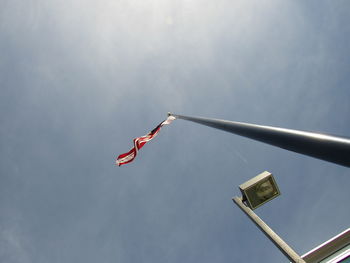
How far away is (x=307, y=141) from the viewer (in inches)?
94.6

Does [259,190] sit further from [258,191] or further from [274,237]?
[274,237]

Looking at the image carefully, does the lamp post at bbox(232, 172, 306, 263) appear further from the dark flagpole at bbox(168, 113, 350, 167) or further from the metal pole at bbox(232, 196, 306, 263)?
the dark flagpole at bbox(168, 113, 350, 167)

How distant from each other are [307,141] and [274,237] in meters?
3.78

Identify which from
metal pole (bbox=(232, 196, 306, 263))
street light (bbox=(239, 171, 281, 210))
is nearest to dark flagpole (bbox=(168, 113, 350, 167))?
metal pole (bbox=(232, 196, 306, 263))

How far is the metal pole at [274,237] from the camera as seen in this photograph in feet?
15.6

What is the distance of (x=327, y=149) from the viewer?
213cm

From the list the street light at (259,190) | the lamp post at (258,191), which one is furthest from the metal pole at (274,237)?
the street light at (259,190)

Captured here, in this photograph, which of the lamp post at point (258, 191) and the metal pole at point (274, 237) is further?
the lamp post at point (258, 191)

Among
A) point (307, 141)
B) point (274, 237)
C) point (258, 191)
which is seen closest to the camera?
point (307, 141)

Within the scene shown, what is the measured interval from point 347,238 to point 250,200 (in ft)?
20.8

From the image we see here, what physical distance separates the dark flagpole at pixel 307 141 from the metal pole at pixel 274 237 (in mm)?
2800

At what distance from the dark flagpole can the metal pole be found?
2.80 meters

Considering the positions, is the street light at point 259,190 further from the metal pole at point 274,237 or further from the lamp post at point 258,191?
the metal pole at point 274,237

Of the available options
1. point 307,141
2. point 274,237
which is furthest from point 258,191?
point 307,141
